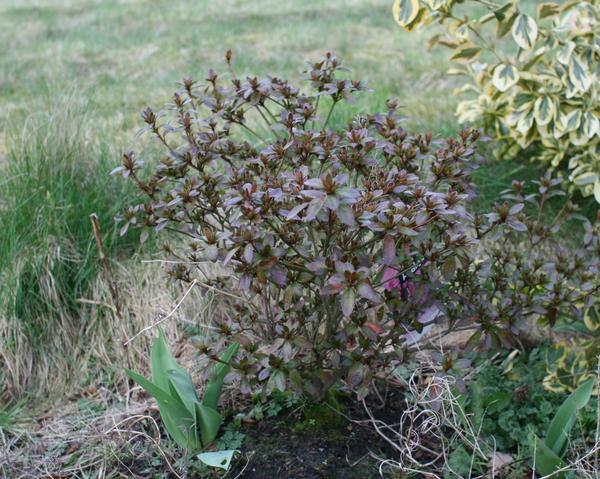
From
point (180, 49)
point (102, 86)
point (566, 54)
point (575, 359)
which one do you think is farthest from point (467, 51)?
point (180, 49)

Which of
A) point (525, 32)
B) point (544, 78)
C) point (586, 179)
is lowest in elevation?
point (586, 179)

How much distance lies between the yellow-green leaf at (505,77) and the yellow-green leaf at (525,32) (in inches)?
6.7

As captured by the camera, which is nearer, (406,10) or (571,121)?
(406,10)

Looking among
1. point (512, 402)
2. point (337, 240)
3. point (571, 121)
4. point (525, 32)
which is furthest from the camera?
point (571, 121)

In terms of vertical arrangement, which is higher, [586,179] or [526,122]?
[526,122]

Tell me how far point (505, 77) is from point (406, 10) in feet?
1.88

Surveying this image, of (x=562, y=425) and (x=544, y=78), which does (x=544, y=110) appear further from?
(x=562, y=425)

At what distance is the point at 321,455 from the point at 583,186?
182cm

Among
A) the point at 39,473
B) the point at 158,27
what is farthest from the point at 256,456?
the point at 158,27

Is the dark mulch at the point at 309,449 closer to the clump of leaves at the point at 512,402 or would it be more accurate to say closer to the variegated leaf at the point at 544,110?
the clump of leaves at the point at 512,402

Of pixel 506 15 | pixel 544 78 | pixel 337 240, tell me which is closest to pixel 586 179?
pixel 544 78

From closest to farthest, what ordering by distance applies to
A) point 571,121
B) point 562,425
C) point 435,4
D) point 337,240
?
point 337,240, point 562,425, point 435,4, point 571,121

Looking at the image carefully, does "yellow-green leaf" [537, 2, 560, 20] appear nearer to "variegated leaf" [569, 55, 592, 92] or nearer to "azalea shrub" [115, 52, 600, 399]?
"variegated leaf" [569, 55, 592, 92]

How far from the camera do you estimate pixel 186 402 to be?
2.45m
